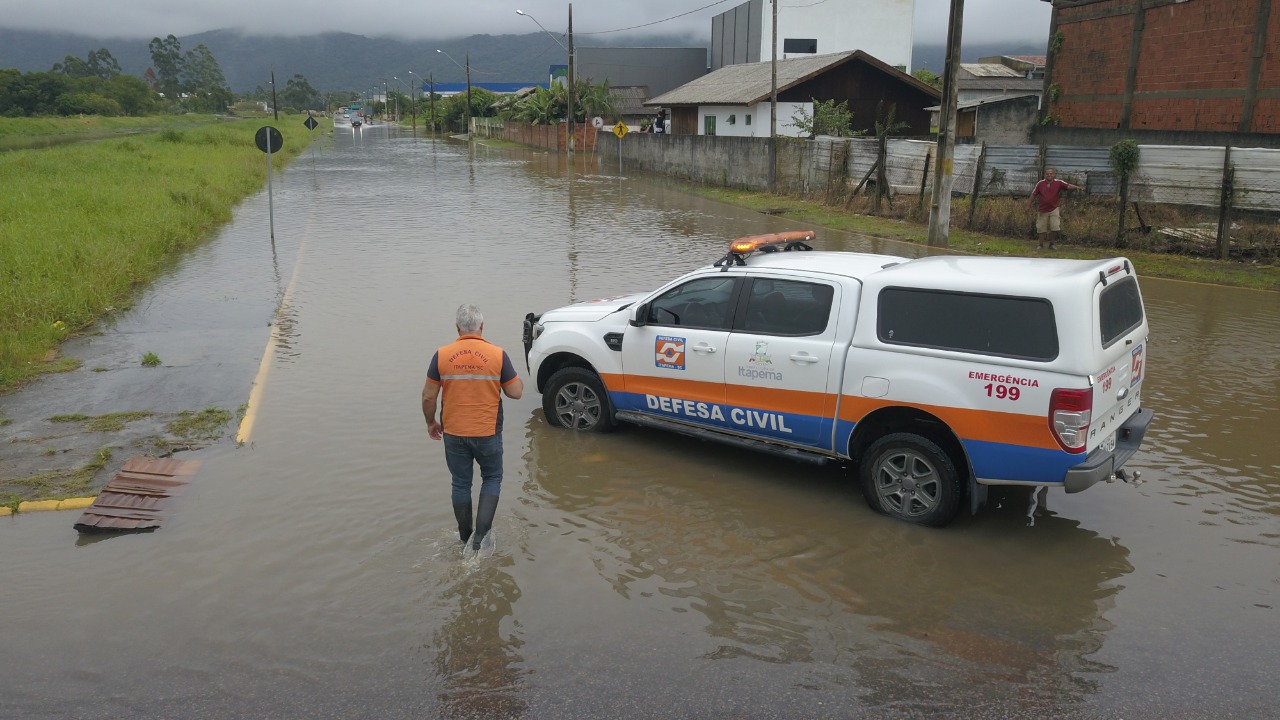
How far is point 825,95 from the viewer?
40.8 meters

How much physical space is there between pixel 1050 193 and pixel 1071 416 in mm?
13682

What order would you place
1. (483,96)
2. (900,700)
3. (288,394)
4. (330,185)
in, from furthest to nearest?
(483,96) < (330,185) < (288,394) < (900,700)

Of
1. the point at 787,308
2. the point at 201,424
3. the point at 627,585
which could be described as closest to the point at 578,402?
the point at 787,308

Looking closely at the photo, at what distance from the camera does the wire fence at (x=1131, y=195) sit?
16562 millimetres

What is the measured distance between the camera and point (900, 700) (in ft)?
14.9

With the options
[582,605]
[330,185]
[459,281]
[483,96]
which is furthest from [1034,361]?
[483,96]

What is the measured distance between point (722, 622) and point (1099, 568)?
7.91ft

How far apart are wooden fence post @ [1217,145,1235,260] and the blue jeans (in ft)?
50.4

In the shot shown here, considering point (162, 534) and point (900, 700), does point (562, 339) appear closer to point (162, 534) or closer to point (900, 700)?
point (162, 534)

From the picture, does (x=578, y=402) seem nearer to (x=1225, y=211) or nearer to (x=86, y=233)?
(x=86, y=233)

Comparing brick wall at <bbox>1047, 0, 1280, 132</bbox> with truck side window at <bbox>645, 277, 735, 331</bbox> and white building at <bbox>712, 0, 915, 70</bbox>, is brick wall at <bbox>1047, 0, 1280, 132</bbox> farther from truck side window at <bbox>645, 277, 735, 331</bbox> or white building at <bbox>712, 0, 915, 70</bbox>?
white building at <bbox>712, 0, 915, 70</bbox>

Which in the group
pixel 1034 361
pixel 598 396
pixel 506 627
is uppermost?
pixel 1034 361

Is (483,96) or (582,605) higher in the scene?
(483,96)

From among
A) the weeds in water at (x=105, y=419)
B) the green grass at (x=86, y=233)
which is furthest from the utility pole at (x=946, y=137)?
the weeds in water at (x=105, y=419)
